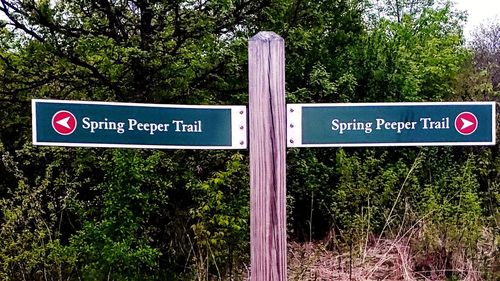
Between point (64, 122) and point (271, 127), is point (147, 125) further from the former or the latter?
point (271, 127)

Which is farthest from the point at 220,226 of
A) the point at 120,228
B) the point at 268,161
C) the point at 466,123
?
the point at 466,123

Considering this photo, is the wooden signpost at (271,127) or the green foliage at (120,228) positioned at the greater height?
the wooden signpost at (271,127)

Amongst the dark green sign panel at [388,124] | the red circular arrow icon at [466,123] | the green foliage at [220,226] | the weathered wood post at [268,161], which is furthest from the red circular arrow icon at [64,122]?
the green foliage at [220,226]

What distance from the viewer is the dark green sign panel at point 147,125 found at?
2145mm

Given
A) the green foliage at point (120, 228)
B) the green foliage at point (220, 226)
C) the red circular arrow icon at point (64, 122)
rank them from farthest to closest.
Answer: the green foliage at point (220, 226) < the green foliage at point (120, 228) < the red circular arrow icon at point (64, 122)

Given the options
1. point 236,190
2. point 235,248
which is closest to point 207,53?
point 236,190

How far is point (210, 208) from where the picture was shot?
4.89 metres

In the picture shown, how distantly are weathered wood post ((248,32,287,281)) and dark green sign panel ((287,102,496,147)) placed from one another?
0.07 metres

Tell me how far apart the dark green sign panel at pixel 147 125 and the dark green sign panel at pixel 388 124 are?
0.23m

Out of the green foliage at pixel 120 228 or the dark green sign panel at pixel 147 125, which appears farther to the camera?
the green foliage at pixel 120 228

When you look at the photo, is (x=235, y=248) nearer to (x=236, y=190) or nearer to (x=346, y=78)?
(x=236, y=190)

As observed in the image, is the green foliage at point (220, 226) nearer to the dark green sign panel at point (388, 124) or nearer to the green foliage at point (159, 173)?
the green foliage at point (159, 173)

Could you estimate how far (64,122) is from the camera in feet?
7.00

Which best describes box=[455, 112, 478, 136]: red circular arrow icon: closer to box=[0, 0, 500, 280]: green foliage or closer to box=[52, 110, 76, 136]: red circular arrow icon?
box=[52, 110, 76, 136]: red circular arrow icon
